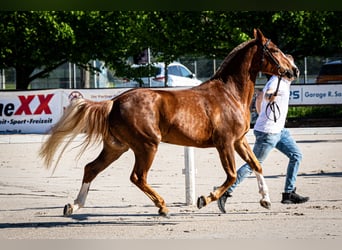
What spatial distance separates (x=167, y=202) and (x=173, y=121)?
192cm

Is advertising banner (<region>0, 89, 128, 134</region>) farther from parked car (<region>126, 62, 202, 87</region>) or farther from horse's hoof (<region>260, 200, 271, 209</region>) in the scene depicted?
horse's hoof (<region>260, 200, 271, 209</region>)

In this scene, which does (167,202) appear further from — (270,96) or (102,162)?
(270,96)

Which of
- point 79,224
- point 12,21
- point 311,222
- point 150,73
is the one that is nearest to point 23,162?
point 79,224

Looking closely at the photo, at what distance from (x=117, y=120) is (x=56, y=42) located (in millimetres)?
23689

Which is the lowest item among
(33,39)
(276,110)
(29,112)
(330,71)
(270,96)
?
(29,112)

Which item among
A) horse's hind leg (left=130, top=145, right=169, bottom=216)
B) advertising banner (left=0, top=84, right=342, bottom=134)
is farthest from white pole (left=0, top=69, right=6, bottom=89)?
horse's hind leg (left=130, top=145, right=169, bottom=216)

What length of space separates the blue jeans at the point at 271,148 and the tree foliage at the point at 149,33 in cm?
1962

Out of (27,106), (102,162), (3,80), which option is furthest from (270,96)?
(3,80)

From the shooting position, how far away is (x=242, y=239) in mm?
7543

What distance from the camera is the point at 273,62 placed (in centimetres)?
955

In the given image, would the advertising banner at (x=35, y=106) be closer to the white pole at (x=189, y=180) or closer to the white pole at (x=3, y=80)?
the white pole at (x=3, y=80)

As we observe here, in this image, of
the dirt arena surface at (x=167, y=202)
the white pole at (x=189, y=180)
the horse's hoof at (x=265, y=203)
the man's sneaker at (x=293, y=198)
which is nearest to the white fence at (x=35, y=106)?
the dirt arena surface at (x=167, y=202)

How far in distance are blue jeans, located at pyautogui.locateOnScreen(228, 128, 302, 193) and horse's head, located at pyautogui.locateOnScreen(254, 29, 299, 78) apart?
2.65ft

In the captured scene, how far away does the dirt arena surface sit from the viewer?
8.26 metres
